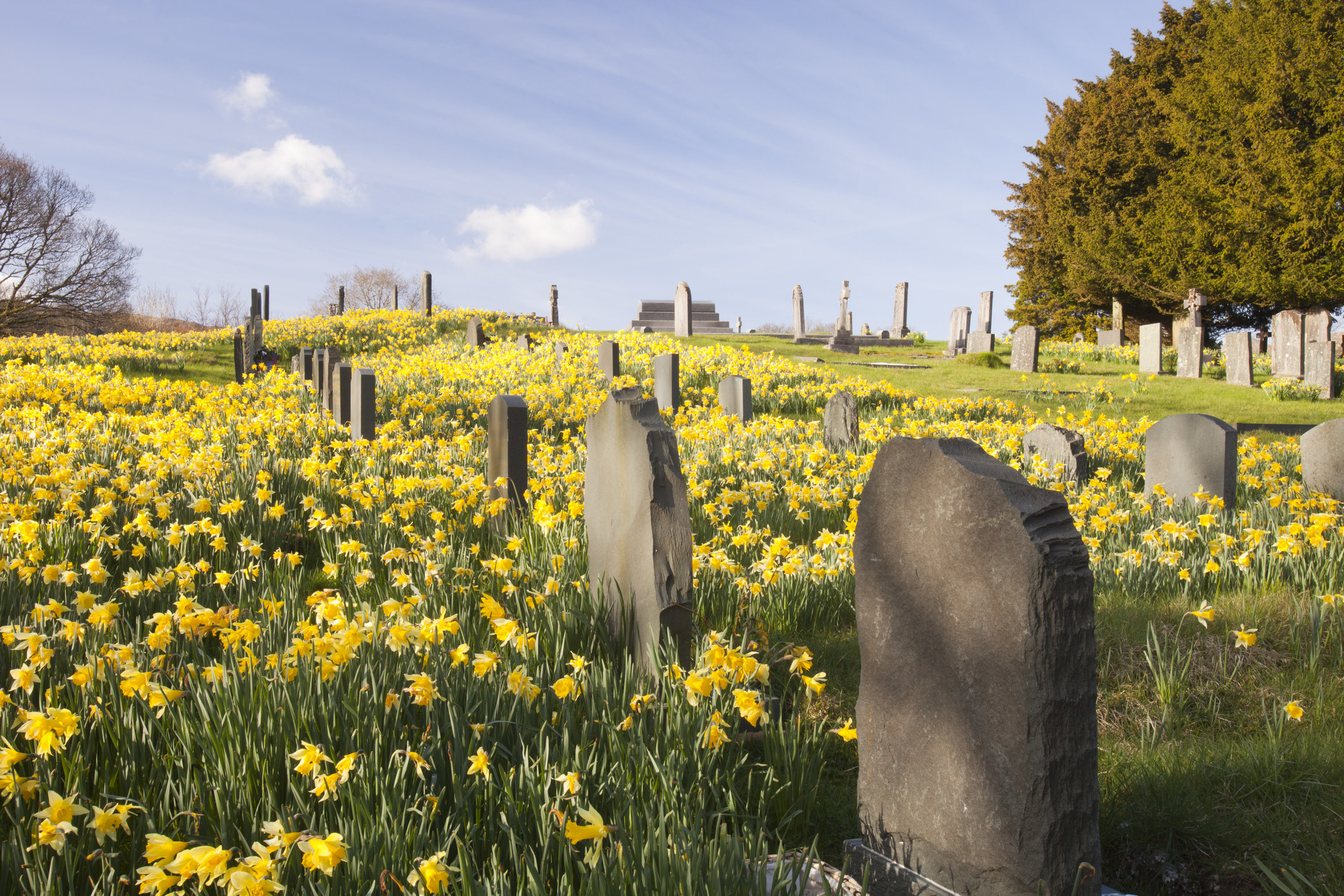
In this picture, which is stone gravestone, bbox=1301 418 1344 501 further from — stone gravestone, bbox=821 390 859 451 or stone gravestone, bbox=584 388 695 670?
stone gravestone, bbox=584 388 695 670

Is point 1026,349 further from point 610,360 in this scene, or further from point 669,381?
point 669,381

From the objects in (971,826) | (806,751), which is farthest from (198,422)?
(971,826)

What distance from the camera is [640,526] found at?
3352 millimetres

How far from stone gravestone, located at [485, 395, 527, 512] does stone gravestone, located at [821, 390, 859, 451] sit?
4.37m

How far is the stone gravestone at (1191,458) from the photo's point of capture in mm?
6617

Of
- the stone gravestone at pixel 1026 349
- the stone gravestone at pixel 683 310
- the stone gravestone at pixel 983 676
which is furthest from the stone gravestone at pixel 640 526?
the stone gravestone at pixel 683 310

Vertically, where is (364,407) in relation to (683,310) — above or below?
below

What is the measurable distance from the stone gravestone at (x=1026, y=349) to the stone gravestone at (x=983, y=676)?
18.7m

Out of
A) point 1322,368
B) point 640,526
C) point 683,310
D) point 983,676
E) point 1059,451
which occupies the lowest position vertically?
point 983,676

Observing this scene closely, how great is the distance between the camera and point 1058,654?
2004 mm

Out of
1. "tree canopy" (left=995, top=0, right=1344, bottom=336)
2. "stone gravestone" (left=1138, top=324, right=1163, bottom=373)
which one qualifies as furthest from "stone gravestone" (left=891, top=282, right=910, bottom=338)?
"stone gravestone" (left=1138, top=324, right=1163, bottom=373)

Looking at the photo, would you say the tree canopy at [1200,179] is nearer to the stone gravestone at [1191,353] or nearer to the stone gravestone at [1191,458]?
the stone gravestone at [1191,353]

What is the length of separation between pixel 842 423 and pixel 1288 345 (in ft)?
55.5

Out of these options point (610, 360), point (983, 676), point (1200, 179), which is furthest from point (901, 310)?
point (983, 676)
